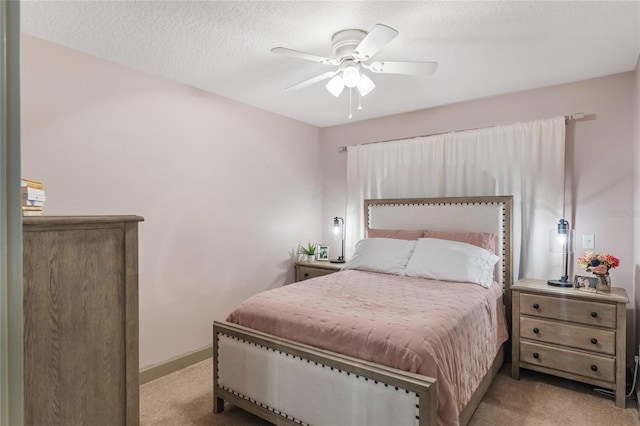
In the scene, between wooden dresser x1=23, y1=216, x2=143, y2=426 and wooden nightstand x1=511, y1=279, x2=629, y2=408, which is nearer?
wooden dresser x1=23, y1=216, x2=143, y2=426

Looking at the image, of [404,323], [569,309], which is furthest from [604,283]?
[404,323]

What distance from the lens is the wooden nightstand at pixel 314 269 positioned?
3.83 m

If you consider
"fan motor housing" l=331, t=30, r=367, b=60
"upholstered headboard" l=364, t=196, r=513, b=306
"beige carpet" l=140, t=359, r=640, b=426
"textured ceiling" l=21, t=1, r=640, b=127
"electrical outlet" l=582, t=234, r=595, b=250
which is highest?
"textured ceiling" l=21, t=1, r=640, b=127

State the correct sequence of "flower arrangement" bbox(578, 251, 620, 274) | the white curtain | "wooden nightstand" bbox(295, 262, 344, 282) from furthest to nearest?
"wooden nightstand" bbox(295, 262, 344, 282)
the white curtain
"flower arrangement" bbox(578, 251, 620, 274)

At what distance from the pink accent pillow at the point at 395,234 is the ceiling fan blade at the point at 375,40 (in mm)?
1908

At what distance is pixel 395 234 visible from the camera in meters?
3.63

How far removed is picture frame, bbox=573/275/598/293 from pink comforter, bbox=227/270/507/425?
1.92 ft

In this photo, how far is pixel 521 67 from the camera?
2.71 meters

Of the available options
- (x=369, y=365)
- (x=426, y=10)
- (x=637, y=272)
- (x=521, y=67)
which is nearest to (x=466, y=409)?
(x=369, y=365)

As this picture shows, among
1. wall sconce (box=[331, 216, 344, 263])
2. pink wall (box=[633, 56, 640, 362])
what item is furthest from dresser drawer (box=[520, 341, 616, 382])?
wall sconce (box=[331, 216, 344, 263])

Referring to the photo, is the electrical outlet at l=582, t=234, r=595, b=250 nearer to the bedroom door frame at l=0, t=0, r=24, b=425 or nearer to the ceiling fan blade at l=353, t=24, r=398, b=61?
the ceiling fan blade at l=353, t=24, r=398, b=61

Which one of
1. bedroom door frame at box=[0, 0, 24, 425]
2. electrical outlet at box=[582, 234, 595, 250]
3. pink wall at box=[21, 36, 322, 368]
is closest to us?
bedroom door frame at box=[0, 0, 24, 425]

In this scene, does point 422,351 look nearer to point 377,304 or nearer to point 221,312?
point 377,304

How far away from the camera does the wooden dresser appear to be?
1.11m
